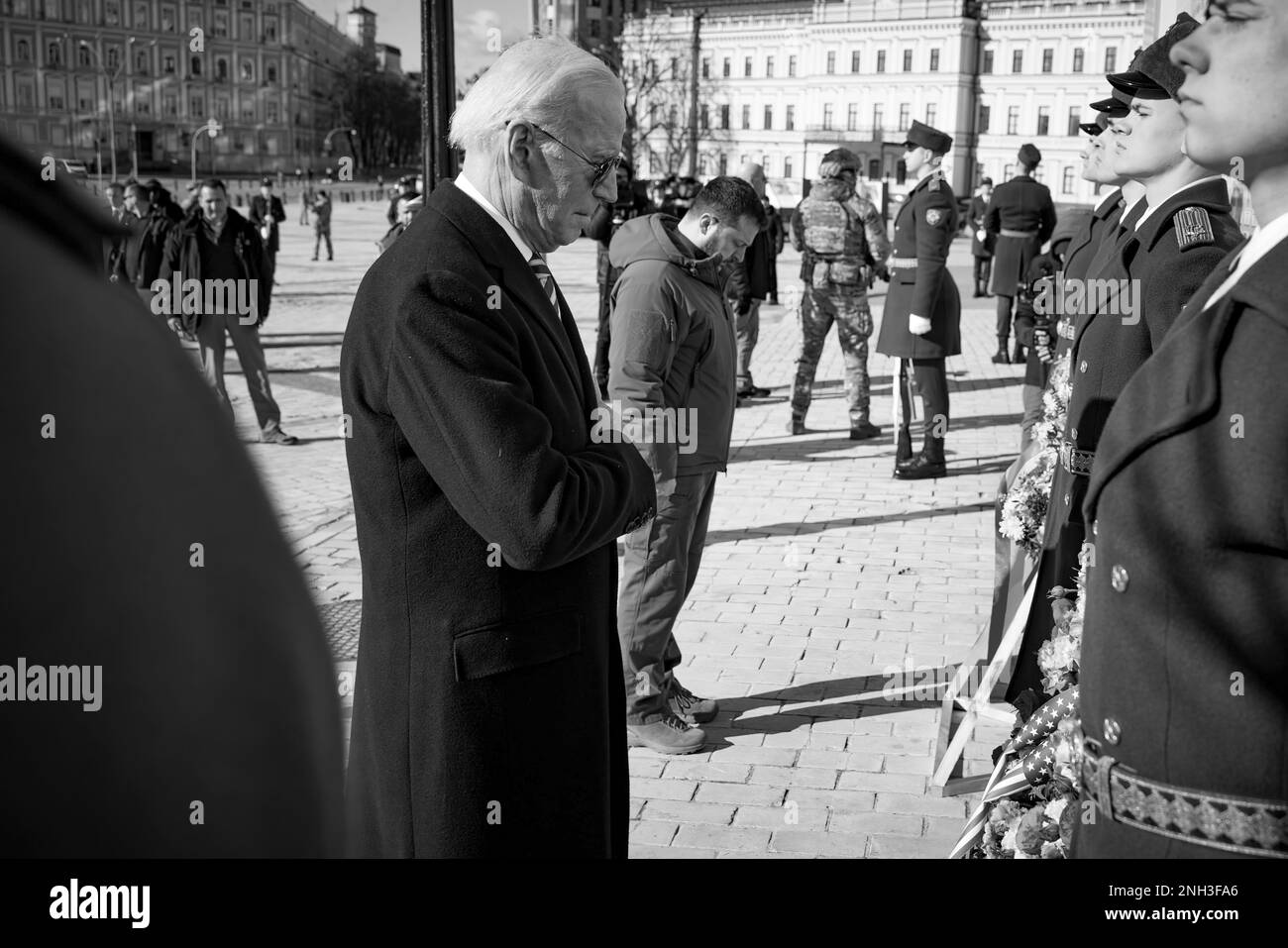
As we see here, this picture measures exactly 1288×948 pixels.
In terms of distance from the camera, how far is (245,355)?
31.6ft

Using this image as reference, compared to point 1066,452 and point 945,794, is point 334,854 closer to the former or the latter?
point 1066,452

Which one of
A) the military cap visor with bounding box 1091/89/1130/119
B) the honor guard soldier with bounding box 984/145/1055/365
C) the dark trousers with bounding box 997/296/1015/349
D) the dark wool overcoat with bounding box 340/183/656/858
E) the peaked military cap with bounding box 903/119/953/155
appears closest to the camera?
the dark wool overcoat with bounding box 340/183/656/858

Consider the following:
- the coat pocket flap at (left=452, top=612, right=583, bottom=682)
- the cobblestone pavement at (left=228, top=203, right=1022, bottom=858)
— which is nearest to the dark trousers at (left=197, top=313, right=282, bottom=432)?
the cobblestone pavement at (left=228, top=203, right=1022, bottom=858)

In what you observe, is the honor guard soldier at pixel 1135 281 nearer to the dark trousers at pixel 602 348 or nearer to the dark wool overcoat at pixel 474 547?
the dark wool overcoat at pixel 474 547

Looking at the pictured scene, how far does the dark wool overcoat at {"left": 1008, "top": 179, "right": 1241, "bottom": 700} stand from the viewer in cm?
353

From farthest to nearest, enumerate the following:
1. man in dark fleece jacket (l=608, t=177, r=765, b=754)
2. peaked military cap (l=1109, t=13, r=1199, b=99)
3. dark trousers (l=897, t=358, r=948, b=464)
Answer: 1. dark trousers (l=897, t=358, r=948, b=464)
2. man in dark fleece jacket (l=608, t=177, r=765, b=754)
3. peaked military cap (l=1109, t=13, r=1199, b=99)

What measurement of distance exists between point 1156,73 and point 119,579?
3.70 m

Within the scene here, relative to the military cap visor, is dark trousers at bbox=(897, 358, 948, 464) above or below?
below

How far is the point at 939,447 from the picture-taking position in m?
9.23

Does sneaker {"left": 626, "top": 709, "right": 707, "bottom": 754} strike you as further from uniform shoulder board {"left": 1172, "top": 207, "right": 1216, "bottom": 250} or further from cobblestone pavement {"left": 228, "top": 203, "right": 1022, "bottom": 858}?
uniform shoulder board {"left": 1172, "top": 207, "right": 1216, "bottom": 250}

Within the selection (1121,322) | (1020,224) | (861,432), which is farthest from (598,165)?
(1020,224)
